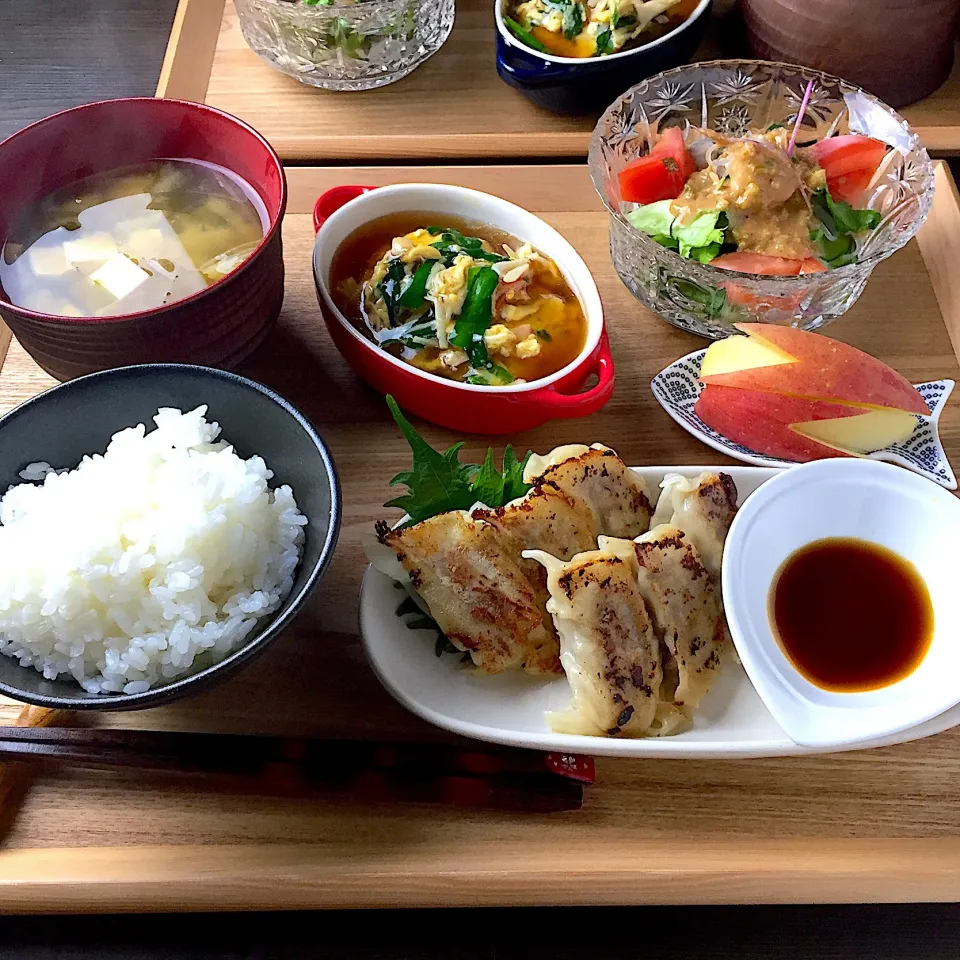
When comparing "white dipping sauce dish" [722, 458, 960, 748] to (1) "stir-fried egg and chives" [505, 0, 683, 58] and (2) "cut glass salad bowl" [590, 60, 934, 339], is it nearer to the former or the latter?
(2) "cut glass salad bowl" [590, 60, 934, 339]

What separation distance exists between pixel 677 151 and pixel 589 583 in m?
1.06

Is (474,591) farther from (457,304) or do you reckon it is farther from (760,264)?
(760,264)

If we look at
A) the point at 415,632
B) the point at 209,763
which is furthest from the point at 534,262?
the point at 209,763

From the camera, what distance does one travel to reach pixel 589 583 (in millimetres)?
1201

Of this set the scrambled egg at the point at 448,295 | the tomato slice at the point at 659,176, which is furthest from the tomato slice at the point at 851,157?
the scrambled egg at the point at 448,295

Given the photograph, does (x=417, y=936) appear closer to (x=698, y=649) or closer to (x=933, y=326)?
(x=698, y=649)

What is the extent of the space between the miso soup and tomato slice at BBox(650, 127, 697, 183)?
2.71ft

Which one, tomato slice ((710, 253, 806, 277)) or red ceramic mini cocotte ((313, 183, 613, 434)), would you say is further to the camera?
tomato slice ((710, 253, 806, 277))

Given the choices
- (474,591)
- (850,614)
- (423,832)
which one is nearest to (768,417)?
(850,614)

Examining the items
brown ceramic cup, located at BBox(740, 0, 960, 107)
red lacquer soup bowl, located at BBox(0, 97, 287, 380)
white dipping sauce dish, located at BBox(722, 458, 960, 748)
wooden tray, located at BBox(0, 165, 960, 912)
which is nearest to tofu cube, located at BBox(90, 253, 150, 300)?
red lacquer soup bowl, located at BBox(0, 97, 287, 380)

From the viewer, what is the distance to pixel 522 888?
4.01 ft

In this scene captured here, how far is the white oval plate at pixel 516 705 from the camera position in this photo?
1.18m

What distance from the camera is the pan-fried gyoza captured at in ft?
3.95

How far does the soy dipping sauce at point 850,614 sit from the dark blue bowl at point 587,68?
50.3 inches
